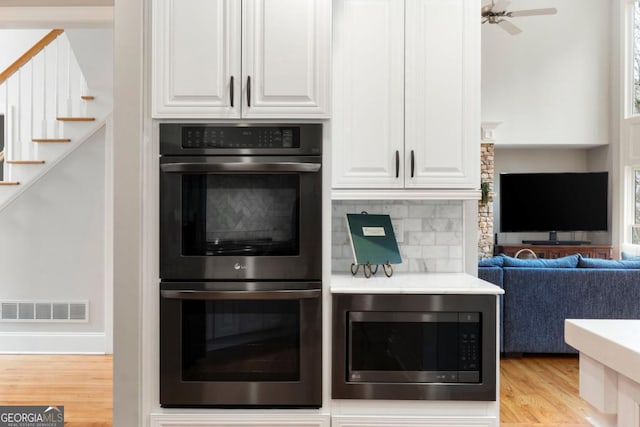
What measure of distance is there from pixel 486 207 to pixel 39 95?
5.69 m

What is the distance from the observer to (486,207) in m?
7.55

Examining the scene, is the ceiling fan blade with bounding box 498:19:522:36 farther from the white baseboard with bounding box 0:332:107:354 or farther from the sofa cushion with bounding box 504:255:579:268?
the white baseboard with bounding box 0:332:107:354

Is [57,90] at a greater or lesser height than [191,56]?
greater

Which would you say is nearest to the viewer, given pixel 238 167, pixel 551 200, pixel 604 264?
pixel 238 167

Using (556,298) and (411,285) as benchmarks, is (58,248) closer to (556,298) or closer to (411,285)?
(411,285)

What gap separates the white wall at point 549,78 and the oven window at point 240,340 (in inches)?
253

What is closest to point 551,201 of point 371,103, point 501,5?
point 501,5

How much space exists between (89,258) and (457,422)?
3404 millimetres

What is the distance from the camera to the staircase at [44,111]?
4449mm

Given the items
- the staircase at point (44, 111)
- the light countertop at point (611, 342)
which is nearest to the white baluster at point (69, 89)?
the staircase at point (44, 111)

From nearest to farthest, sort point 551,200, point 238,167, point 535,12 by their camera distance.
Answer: point 238,167 < point 535,12 < point 551,200

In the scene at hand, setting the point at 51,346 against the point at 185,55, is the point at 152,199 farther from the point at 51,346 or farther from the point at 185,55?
the point at 51,346

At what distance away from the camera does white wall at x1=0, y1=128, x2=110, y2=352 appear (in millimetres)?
4469

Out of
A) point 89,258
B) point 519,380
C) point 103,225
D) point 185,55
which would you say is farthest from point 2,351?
point 519,380
